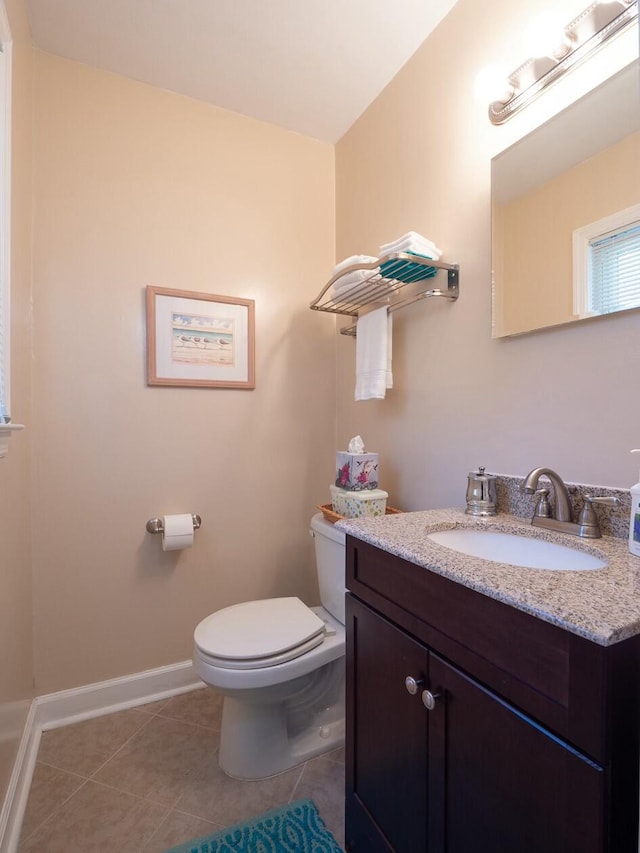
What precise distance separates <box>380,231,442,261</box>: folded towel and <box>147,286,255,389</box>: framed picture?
0.78 m

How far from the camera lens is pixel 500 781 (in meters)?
0.65

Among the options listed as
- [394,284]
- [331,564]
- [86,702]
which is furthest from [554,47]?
[86,702]

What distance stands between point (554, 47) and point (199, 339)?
4.87ft

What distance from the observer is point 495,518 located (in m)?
1.16

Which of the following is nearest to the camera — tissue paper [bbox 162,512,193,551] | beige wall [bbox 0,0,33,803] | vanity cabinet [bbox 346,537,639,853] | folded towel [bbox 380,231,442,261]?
vanity cabinet [bbox 346,537,639,853]

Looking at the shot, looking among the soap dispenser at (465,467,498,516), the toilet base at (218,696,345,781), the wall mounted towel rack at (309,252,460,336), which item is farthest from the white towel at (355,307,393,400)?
the toilet base at (218,696,345,781)

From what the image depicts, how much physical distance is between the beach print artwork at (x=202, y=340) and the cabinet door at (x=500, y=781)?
1.48 metres

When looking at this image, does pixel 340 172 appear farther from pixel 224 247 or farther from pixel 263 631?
pixel 263 631

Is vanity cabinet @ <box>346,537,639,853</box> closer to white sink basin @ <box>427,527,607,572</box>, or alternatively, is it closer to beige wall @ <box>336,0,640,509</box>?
white sink basin @ <box>427,527,607,572</box>

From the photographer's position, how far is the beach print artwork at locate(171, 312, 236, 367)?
5.87 feet

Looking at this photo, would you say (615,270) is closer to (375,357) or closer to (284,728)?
(375,357)

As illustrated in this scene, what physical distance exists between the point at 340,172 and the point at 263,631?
2127 mm

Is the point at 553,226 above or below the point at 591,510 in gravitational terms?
above

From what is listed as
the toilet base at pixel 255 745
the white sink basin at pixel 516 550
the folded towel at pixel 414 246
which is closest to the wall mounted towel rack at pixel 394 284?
the folded towel at pixel 414 246
